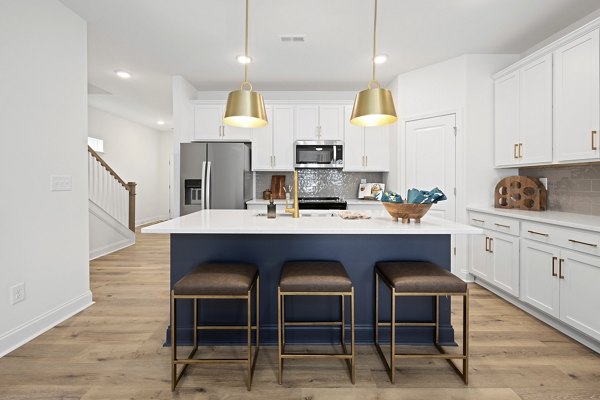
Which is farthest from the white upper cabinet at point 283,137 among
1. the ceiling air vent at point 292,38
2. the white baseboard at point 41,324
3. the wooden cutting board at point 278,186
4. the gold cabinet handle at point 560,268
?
the gold cabinet handle at point 560,268

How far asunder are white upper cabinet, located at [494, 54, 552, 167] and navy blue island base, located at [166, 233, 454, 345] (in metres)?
1.64

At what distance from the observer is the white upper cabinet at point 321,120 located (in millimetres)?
4664

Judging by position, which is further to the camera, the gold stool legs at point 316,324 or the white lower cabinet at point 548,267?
the white lower cabinet at point 548,267

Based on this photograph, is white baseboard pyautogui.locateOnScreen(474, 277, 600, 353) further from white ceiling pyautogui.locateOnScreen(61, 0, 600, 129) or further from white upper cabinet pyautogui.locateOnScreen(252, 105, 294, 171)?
white upper cabinet pyautogui.locateOnScreen(252, 105, 294, 171)

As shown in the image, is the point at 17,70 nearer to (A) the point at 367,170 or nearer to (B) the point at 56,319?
(B) the point at 56,319

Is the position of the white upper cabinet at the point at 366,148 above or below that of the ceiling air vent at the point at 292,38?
below

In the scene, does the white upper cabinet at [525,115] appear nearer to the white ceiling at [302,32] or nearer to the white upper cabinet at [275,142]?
the white ceiling at [302,32]

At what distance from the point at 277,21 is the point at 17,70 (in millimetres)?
2092

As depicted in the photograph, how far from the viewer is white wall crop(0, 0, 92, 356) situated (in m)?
2.15

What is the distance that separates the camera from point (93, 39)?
10.9 feet

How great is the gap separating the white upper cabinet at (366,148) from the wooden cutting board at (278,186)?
105cm

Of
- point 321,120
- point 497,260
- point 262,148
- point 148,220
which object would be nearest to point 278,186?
point 262,148

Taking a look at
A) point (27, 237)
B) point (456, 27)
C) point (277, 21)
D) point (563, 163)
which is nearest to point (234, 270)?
point (27, 237)

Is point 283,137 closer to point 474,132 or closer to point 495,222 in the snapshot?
point 474,132
